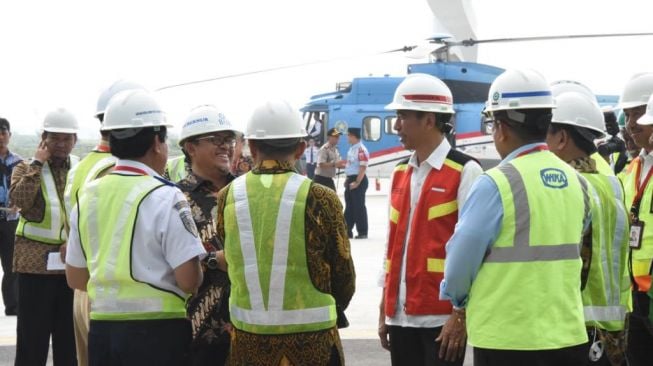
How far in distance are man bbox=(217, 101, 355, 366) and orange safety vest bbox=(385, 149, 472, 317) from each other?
0.62 m

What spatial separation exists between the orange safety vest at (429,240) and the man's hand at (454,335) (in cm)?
24

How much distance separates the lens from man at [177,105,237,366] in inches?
177

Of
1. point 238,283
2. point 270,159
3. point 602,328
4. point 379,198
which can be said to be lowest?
point 379,198

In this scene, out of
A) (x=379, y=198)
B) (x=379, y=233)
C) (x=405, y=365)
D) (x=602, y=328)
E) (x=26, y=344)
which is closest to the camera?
(x=602, y=328)

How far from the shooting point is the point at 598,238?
13.5ft

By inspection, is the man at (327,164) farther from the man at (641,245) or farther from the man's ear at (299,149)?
the man's ear at (299,149)

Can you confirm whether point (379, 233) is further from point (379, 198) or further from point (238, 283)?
point (238, 283)

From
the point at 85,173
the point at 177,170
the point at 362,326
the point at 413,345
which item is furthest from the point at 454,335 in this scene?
the point at 362,326

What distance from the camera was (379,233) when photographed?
17.0 m

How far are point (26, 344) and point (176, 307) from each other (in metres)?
2.48

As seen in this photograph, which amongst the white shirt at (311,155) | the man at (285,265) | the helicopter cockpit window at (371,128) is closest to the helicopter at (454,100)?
the helicopter cockpit window at (371,128)

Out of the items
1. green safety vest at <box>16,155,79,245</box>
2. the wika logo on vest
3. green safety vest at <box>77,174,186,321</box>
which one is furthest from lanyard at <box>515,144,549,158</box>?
green safety vest at <box>16,155,79,245</box>

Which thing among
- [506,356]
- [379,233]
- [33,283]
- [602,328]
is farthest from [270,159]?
[379,233]

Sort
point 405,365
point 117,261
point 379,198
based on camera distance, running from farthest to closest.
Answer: point 379,198, point 405,365, point 117,261
